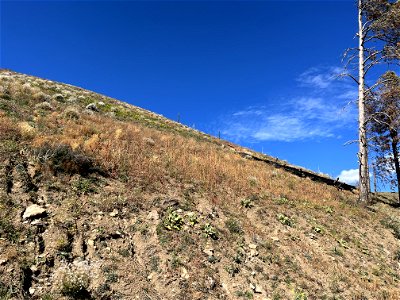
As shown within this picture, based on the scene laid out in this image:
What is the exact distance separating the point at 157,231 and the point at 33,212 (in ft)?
10.1

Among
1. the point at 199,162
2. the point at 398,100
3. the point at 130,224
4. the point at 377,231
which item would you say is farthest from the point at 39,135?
the point at 398,100

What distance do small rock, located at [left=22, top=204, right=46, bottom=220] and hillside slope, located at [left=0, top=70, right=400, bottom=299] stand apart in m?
0.02

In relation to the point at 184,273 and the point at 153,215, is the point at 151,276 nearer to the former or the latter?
the point at 184,273

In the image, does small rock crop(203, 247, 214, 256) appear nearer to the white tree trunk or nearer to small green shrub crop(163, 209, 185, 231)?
small green shrub crop(163, 209, 185, 231)

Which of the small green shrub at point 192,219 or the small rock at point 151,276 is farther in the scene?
the small green shrub at point 192,219

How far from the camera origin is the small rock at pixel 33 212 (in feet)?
24.8

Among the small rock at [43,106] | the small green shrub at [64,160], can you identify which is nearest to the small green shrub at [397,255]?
the small green shrub at [64,160]

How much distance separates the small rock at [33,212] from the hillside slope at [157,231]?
0.02m

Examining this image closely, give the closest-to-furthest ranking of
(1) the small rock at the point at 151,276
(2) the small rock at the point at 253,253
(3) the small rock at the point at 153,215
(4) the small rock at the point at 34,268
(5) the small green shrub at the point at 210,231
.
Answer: (4) the small rock at the point at 34,268
(1) the small rock at the point at 151,276
(2) the small rock at the point at 253,253
(5) the small green shrub at the point at 210,231
(3) the small rock at the point at 153,215

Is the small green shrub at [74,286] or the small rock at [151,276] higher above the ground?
the small rock at [151,276]

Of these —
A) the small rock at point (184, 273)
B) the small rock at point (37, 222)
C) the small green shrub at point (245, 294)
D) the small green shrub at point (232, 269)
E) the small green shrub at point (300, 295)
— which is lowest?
the small green shrub at point (245, 294)

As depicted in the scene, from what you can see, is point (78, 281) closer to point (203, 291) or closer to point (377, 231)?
point (203, 291)

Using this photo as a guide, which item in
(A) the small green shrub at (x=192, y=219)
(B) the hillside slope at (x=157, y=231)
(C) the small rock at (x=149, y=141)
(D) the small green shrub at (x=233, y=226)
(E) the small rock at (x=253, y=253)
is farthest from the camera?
(C) the small rock at (x=149, y=141)

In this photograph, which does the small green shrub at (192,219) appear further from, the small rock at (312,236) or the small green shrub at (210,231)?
the small rock at (312,236)
